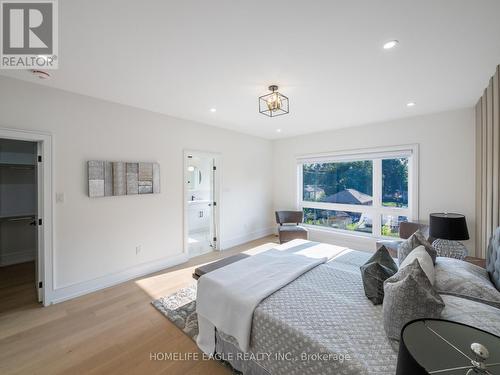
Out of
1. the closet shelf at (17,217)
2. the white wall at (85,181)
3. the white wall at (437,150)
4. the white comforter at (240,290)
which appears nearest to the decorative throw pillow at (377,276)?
the white comforter at (240,290)

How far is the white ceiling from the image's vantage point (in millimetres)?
1517

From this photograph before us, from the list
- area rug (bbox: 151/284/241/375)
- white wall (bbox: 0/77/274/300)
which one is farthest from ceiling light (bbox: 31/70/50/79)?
area rug (bbox: 151/284/241/375)

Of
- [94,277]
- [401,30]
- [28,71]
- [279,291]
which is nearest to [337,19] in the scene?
[401,30]

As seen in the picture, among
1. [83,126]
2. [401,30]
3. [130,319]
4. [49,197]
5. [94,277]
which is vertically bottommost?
[130,319]

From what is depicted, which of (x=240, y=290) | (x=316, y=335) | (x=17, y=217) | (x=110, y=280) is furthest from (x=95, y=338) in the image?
(x=17, y=217)

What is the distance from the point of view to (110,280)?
3.17 meters

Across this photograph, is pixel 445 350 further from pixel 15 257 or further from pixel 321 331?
pixel 15 257

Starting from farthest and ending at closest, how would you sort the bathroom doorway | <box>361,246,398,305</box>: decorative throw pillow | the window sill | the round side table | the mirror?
1. the mirror
2. the bathroom doorway
3. the window sill
4. <box>361,246,398,305</box>: decorative throw pillow
5. the round side table

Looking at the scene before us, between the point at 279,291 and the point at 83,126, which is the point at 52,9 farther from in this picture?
the point at 279,291

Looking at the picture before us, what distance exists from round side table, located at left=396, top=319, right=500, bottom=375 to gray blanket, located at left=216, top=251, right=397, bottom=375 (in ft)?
1.44

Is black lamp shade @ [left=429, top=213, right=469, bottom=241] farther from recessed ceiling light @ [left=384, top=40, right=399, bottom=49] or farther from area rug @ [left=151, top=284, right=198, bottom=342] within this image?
area rug @ [left=151, top=284, right=198, bottom=342]

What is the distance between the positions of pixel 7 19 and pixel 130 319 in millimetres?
2847

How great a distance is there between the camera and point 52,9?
60.2 inches

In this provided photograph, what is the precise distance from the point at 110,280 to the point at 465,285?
153 inches
